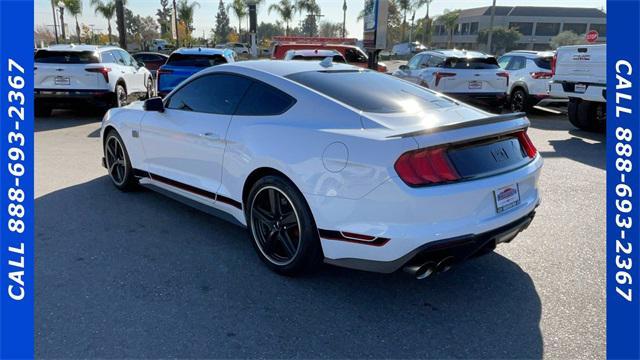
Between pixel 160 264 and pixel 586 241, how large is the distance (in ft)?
12.1

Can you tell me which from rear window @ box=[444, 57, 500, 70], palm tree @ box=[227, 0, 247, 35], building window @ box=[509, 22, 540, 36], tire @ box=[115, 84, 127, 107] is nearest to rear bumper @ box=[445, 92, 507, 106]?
rear window @ box=[444, 57, 500, 70]

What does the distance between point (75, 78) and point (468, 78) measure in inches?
350

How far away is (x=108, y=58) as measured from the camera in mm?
11070

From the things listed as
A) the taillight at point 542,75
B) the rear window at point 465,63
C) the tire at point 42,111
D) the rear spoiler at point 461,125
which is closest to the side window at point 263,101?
the rear spoiler at point 461,125

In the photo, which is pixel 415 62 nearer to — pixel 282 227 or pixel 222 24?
pixel 282 227

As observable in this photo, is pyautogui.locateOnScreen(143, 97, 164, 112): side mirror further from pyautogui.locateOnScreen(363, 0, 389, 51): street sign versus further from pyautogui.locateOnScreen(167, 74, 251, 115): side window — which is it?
pyautogui.locateOnScreen(363, 0, 389, 51): street sign

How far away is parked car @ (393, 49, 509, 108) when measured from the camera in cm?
1108

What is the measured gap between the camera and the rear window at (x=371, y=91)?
11.2 feet

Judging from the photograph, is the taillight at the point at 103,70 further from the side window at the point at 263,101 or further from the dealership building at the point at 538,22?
the dealership building at the point at 538,22

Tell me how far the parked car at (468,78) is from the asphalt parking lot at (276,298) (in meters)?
6.78

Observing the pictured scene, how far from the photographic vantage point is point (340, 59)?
11422 millimetres

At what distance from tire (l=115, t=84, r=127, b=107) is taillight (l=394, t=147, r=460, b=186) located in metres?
9.75

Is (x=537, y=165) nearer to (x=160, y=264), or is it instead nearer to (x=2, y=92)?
(x=160, y=264)

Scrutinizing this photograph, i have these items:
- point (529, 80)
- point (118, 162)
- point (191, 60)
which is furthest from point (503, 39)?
point (118, 162)
